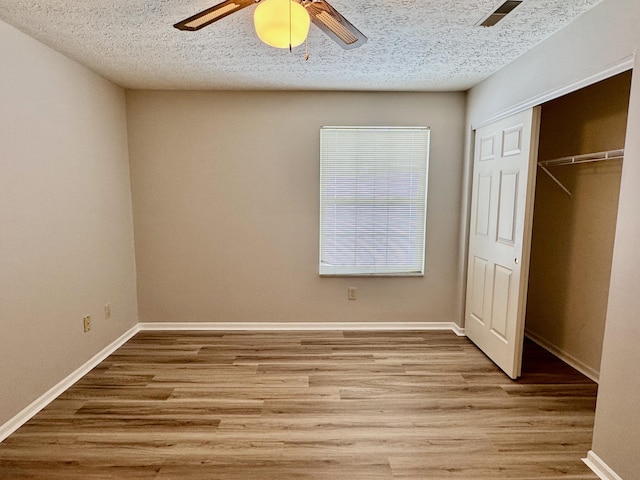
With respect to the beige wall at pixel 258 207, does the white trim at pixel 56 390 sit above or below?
below

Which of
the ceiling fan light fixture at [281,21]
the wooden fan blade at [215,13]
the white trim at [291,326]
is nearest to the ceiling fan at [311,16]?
the wooden fan blade at [215,13]

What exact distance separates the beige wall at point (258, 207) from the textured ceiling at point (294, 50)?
0.22 meters

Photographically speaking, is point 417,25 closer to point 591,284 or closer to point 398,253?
point 398,253

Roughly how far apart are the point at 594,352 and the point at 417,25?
2.74 meters

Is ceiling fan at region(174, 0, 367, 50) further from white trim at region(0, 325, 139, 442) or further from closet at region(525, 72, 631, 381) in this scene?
white trim at region(0, 325, 139, 442)

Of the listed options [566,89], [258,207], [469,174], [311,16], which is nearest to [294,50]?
[311,16]

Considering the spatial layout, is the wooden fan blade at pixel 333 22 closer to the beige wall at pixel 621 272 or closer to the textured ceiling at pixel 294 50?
the textured ceiling at pixel 294 50

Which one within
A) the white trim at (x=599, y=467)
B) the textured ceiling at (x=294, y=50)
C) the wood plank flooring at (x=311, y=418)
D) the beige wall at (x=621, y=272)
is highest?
the textured ceiling at (x=294, y=50)

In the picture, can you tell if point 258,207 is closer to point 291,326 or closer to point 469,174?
point 291,326

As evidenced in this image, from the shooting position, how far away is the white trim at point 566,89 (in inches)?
66.2

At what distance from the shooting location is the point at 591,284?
2.78 meters

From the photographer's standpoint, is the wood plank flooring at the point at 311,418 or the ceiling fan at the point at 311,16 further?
the wood plank flooring at the point at 311,418

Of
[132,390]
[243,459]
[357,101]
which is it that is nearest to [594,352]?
[243,459]

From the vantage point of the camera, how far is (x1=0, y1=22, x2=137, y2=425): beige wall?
2086 millimetres
